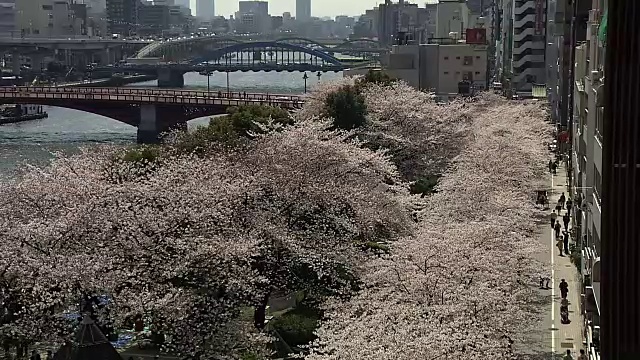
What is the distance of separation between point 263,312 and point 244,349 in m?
2.08

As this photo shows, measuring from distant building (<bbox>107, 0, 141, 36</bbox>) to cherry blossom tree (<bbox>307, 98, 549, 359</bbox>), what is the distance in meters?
136

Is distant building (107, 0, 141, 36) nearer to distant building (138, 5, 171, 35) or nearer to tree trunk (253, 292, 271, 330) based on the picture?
distant building (138, 5, 171, 35)

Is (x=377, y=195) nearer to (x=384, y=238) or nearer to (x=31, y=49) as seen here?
(x=384, y=238)

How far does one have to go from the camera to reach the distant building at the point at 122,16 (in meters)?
150

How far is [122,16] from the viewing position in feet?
517

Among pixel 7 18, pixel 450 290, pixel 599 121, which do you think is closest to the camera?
pixel 599 121

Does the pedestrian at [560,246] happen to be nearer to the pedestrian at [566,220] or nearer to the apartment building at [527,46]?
the pedestrian at [566,220]

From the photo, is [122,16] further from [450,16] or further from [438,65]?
[438,65]

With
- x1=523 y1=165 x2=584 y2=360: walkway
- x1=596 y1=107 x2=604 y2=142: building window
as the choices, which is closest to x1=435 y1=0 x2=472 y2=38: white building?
x1=523 y1=165 x2=584 y2=360: walkway

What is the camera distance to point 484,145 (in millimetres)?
27250

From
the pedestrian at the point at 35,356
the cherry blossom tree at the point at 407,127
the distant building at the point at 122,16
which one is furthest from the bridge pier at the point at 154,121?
the distant building at the point at 122,16

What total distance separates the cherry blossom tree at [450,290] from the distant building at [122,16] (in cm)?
13643

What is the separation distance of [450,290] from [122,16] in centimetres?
15251

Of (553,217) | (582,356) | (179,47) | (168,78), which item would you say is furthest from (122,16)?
(582,356)
